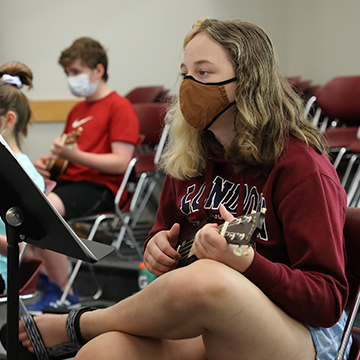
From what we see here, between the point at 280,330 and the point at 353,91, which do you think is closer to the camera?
the point at 280,330

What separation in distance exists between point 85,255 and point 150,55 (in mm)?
4567

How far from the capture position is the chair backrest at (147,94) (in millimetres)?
4287

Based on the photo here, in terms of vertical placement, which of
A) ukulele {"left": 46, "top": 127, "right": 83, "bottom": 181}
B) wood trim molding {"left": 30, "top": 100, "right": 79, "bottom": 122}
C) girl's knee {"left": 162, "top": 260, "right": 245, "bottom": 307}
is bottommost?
wood trim molding {"left": 30, "top": 100, "right": 79, "bottom": 122}

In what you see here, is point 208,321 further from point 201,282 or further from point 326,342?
point 326,342

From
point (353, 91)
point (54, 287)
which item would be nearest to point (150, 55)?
point (353, 91)

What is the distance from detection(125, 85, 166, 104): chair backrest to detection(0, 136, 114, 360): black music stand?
330 cm

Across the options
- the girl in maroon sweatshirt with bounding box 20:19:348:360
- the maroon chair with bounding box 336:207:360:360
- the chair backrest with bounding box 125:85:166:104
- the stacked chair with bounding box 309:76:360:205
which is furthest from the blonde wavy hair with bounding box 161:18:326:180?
the chair backrest with bounding box 125:85:166:104

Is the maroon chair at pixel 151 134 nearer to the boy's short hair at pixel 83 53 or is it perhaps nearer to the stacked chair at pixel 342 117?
the boy's short hair at pixel 83 53

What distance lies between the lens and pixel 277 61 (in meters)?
1.26

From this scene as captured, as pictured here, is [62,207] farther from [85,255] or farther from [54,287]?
[85,255]

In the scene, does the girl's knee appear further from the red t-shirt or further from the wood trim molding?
the wood trim molding

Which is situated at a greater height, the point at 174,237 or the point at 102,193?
the point at 174,237

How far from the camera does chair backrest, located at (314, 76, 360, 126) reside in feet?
11.4

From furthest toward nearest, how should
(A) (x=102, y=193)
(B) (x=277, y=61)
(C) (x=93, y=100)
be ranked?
(C) (x=93, y=100) → (A) (x=102, y=193) → (B) (x=277, y=61)
